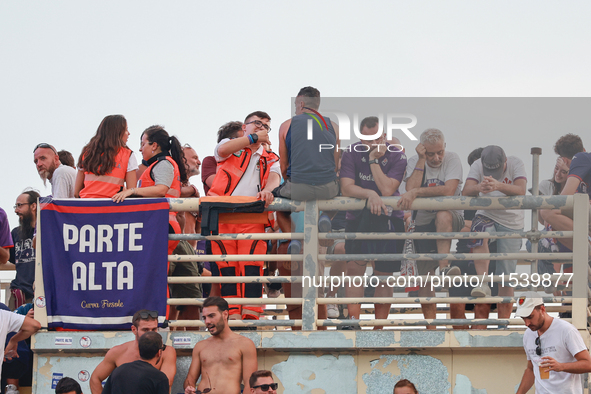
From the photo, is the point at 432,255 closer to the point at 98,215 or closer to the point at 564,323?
the point at 564,323

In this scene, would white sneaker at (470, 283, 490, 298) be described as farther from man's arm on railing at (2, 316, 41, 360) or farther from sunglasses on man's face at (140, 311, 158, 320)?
man's arm on railing at (2, 316, 41, 360)

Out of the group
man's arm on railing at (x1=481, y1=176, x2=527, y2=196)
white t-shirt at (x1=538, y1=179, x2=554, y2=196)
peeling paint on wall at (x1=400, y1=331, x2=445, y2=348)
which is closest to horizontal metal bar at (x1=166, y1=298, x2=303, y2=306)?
peeling paint on wall at (x1=400, y1=331, x2=445, y2=348)

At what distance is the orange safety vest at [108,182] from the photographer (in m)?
6.97

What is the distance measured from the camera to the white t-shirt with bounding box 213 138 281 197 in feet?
23.3

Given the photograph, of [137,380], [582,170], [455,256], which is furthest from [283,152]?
[582,170]

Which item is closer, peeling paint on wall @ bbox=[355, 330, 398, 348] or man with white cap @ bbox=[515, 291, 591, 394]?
man with white cap @ bbox=[515, 291, 591, 394]

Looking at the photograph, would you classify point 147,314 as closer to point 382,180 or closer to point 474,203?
point 382,180

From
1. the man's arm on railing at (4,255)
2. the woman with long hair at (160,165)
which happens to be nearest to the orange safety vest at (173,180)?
the woman with long hair at (160,165)

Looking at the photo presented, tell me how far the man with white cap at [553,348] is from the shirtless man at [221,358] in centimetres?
260

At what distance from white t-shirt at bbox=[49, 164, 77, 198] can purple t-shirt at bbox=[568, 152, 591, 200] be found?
588 centimetres

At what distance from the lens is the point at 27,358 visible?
702 centimetres

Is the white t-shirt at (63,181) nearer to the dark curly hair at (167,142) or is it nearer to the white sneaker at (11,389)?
the dark curly hair at (167,142)

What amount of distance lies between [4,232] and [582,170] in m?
7.43

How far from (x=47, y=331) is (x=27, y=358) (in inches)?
30.6
